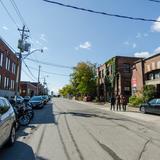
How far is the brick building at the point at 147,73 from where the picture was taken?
107 feet

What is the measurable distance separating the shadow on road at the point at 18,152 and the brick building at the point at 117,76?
37940 mm

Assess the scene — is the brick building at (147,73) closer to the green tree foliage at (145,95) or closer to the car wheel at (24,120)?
the green tree foliage at (145,95)

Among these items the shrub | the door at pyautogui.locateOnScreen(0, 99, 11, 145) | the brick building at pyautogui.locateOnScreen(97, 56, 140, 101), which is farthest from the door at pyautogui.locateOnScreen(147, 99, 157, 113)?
the brick building at pyautogui.locateOnScreen(97, 56, 140, 101)

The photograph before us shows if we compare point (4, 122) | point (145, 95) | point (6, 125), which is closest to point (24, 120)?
point (6, 125)

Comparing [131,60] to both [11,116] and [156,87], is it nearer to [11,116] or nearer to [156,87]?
[156,87]

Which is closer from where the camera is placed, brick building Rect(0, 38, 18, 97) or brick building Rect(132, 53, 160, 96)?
brick building Rect(132, 53, 160, 96)

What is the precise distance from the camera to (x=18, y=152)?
7.83 metres

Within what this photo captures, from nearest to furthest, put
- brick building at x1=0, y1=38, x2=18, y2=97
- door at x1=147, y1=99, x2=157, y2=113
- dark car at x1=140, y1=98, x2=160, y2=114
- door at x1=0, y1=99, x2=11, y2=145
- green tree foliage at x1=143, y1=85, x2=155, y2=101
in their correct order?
1. door at x1=0, y1=99, x2=11, y2=145
2. dark car at x1=140, y1=98, x2=160, y2=114
3. door at x1=147, y1=99, x2=157, y2=113
4. green tree foliage at x1=143, y1=85, x2=155, y2=101
5. brick building at x1=0, y1=38, x2=18, y2=97

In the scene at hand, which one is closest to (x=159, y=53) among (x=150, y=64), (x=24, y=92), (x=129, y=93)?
(x=150, y=64)

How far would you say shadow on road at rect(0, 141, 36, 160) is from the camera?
7.22 m

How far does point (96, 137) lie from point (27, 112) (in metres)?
6.52

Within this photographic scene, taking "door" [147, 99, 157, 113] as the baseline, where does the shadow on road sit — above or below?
below

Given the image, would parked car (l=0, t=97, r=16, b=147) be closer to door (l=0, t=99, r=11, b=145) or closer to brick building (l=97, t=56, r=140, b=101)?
door (l=0, t=99, r=11, b=145)

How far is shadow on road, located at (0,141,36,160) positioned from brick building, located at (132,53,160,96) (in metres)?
25.8
